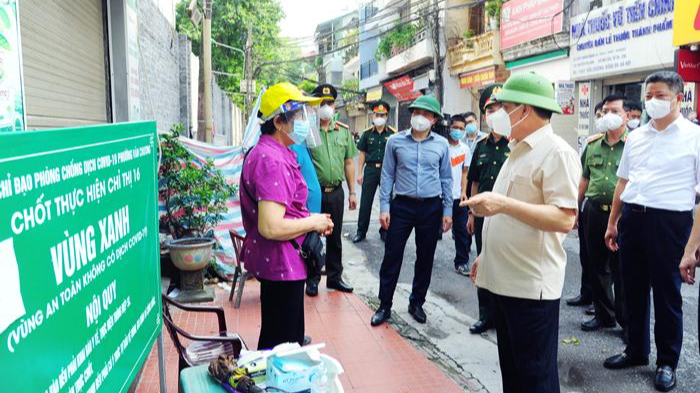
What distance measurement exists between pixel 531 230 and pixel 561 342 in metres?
2.27

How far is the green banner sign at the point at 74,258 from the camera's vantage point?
1.32 meters

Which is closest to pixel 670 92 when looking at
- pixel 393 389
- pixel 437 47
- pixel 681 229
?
pixel 681 229

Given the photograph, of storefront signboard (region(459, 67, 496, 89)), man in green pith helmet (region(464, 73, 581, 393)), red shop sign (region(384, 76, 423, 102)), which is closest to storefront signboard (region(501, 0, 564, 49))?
storefront signboard (region(459, 67, 496, 89))

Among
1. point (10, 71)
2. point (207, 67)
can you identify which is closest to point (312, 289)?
point (10, 71)

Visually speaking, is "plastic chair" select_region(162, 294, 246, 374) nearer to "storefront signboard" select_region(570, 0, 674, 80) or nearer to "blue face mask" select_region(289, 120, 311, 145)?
"blue face mask" select_region(289, 120, 311, 145)

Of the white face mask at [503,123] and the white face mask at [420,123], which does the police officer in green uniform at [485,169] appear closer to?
the white face mask at [420,123]

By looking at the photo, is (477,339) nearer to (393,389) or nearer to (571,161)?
(393,389)

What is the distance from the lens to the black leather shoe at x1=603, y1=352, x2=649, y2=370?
397cm

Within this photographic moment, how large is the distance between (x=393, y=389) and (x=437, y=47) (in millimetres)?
17591

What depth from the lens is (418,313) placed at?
16.6 ft

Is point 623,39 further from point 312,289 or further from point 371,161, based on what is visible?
point 312,289

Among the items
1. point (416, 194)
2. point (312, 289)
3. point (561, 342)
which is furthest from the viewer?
point (312, 289)

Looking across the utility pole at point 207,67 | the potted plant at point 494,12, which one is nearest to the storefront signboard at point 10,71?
the utility pole at point 207,67

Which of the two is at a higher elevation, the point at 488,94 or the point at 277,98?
the point at 488,94
